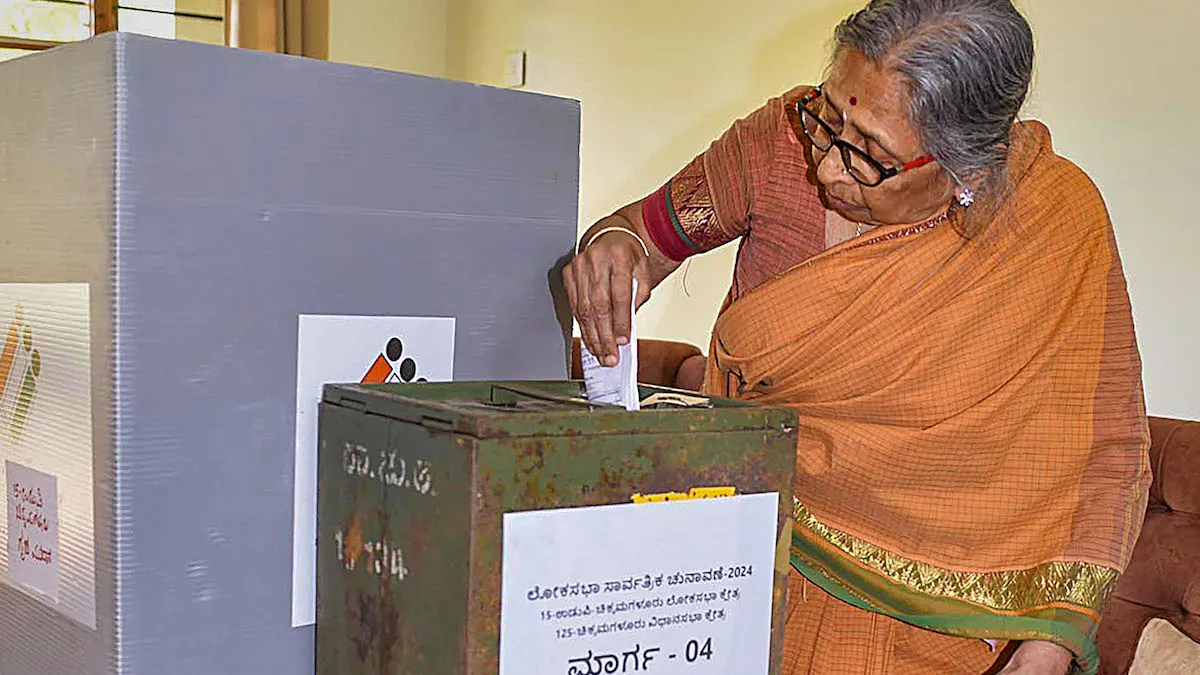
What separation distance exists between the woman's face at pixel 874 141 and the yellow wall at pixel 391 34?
302 cm

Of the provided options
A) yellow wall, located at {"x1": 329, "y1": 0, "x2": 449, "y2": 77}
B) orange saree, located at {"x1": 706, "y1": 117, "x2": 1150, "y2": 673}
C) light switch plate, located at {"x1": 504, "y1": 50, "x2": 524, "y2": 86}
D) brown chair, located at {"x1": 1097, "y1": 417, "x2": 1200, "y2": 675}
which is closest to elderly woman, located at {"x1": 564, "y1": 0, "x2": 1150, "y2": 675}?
orange saree, located at {"x1": 706, "y1": 117, "x2": 1150, "y2": 673}

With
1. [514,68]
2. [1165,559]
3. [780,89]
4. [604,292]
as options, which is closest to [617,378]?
[604,292]

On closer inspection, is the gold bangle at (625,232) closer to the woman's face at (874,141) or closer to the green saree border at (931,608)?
the woman's face at (874,141)

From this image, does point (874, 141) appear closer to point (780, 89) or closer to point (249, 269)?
point (249, 269)

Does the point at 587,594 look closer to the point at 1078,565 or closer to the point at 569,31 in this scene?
the point at 1078,565

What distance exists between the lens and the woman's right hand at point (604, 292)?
0.92m

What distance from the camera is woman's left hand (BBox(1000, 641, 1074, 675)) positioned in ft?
3.63

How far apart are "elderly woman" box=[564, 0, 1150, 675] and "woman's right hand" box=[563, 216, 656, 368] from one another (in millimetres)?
78

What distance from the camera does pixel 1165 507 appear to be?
73.5 inches

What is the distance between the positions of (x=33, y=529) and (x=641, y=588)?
432 mm

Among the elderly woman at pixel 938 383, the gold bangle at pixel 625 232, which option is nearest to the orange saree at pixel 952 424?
the elderly woman at pixel 938 383

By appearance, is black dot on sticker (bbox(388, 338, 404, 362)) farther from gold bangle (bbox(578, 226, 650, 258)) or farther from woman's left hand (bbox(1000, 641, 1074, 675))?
woman's left hand (bbox(1000, 641, 1074, 675))

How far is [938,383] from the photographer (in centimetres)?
114

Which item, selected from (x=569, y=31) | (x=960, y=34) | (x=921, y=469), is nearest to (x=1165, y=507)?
(x=921, y=469)
